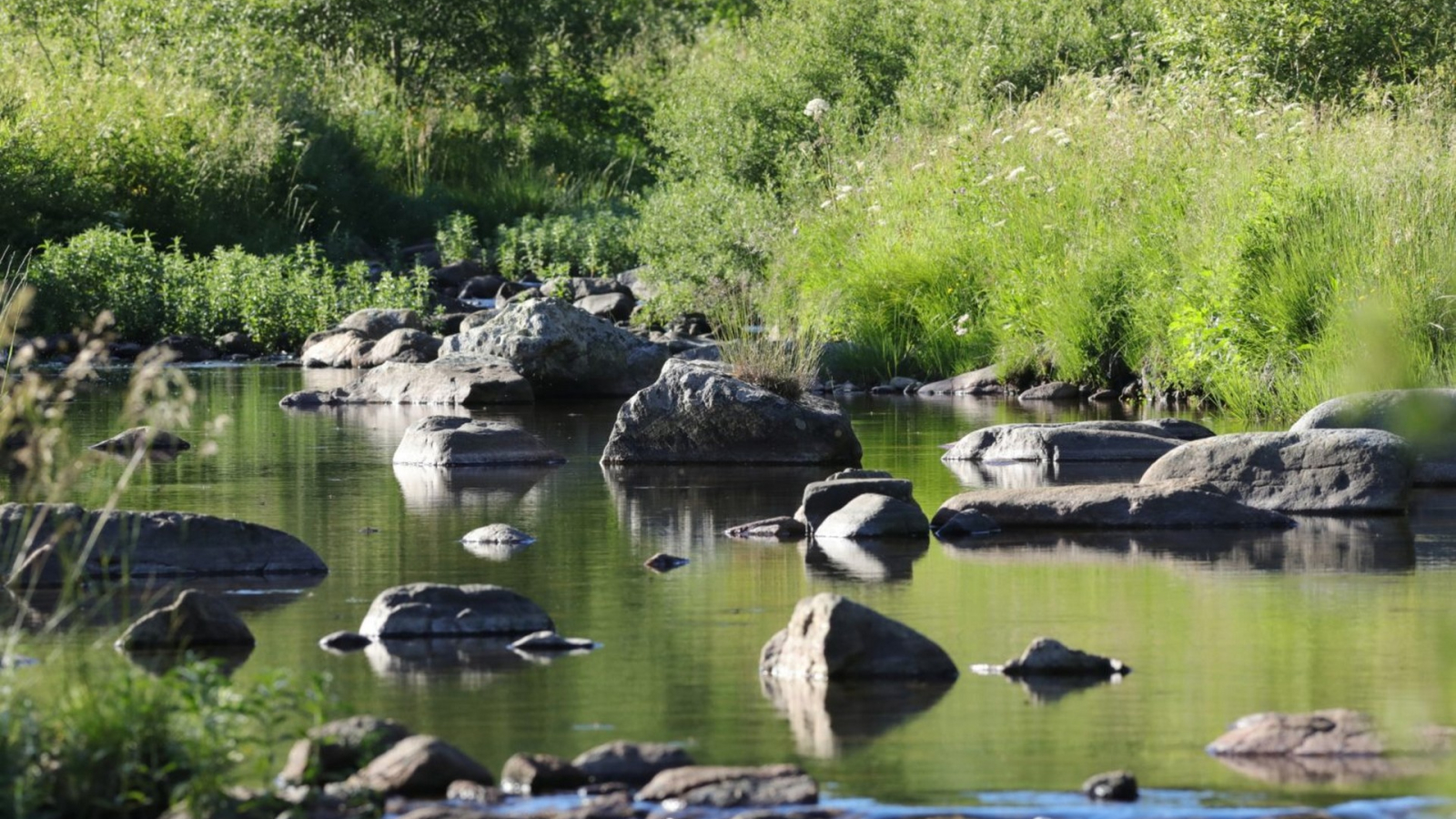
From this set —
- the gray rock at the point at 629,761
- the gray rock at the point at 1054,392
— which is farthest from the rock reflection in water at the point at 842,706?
the gray rock at the point at 1054,392

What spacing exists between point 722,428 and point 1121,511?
13.6ft

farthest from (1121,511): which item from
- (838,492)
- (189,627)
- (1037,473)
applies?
(189,627)

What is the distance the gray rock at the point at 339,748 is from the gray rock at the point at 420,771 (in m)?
0.05

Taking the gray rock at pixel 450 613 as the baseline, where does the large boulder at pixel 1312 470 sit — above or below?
above

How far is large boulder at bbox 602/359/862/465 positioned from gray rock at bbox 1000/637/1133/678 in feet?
23.9

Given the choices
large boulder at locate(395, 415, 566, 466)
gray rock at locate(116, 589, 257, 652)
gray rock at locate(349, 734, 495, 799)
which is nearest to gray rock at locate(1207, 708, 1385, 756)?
gray rock at locate(349, 734, 495, 799)

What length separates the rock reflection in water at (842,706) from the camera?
5.94m

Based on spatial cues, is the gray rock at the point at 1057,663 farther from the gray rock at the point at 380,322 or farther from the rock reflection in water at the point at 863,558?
the gray rock at the point at 380,322

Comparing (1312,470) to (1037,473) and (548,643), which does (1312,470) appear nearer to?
(1037,473)

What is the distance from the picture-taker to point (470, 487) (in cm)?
1295

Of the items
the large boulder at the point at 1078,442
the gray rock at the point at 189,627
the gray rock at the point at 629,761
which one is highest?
the large boulder at the point at 1078,442

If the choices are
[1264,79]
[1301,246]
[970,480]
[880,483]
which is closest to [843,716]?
[880,483]

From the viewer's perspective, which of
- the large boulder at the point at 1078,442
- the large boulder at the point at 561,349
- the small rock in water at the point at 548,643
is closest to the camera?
the small rock in water at the point at 548,643

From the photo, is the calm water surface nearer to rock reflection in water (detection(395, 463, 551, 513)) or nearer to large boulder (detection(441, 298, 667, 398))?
rock reflection in water (detection(395, 463, 551, 513))
